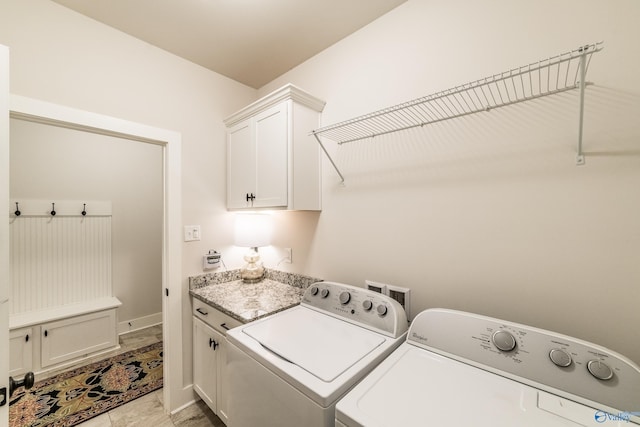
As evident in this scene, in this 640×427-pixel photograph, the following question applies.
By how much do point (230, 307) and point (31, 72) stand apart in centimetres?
167

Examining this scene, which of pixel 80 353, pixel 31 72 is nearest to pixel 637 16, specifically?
pixel 31 72

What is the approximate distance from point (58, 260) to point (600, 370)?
3.98 metres

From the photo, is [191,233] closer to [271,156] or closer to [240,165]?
[240,165]

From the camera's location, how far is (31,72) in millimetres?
1354

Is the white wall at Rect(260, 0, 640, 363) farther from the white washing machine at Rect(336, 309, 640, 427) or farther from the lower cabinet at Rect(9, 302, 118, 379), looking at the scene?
the lower cabinet at Rect(9, 302, 118, 379)

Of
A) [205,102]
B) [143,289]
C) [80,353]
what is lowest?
[80,353]

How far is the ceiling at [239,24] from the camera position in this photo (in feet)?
4.78

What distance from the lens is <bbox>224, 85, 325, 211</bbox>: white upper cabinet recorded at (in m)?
1.63

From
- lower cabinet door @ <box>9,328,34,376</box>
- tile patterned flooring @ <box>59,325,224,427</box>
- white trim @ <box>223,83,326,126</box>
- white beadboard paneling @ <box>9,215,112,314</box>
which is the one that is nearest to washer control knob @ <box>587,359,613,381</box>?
white trim @ <box>223,83,326,126</box>

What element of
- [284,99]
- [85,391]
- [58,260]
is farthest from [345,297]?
[58,260]

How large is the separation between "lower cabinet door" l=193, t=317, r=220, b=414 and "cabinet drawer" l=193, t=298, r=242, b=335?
36 millimetres

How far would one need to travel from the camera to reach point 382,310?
124 cm

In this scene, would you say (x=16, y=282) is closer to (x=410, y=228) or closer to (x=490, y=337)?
(x=410, y=228)

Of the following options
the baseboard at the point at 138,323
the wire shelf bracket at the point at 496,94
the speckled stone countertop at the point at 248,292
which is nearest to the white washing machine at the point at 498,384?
the wire shelf bracket at the point at 496,94
